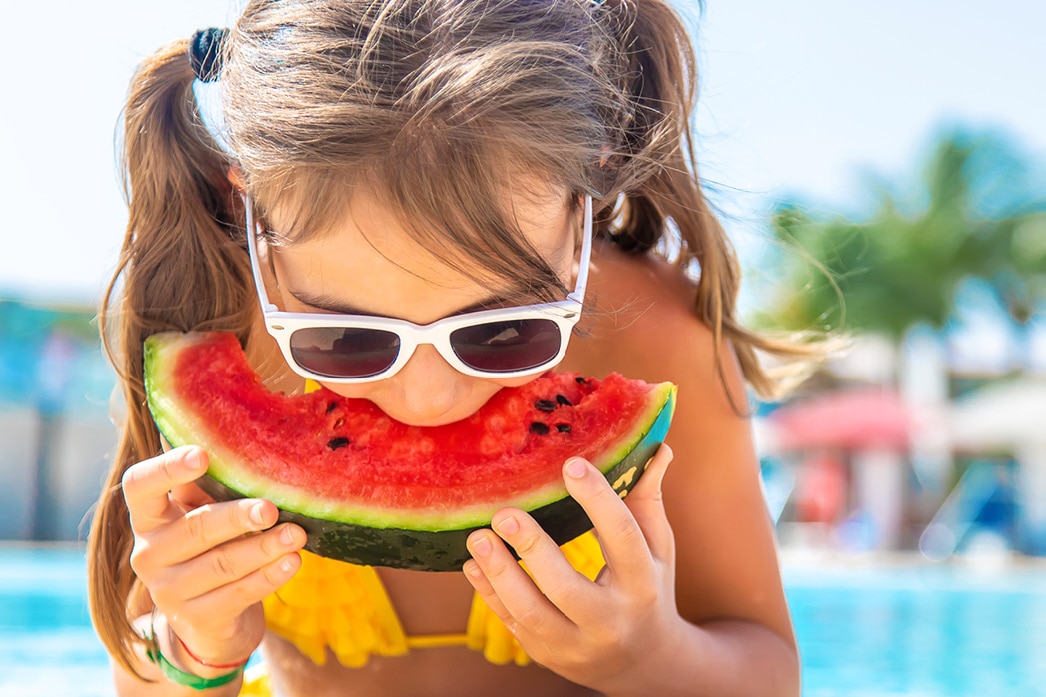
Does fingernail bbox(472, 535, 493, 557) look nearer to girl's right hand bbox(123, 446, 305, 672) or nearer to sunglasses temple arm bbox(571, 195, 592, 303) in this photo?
girl's right hand bbox(123, 446, 305, 672)

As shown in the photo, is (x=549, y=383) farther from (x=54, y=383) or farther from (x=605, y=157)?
(x=54, y=383)

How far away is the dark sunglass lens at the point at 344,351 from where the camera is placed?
1.69 m

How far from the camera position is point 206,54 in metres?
2.11

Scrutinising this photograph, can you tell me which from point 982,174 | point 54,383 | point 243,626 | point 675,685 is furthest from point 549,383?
point 982,174

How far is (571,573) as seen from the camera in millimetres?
1688

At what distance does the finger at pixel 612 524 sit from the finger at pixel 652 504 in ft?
0.29

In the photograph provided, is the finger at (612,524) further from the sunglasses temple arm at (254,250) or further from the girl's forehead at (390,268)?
the sunglasses temple arm at (254,250)

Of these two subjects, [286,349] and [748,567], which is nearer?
[286,349]

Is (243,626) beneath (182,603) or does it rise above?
beneath

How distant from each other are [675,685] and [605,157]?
42.1 inches

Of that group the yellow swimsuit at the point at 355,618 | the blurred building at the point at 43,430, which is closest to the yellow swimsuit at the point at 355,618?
the yellow swimsuit at the point at 355,618

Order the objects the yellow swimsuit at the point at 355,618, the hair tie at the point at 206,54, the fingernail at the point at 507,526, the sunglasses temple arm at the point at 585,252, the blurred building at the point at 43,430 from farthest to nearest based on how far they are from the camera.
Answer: the blurred building at the point at 43,430
the yellow swimsuit at the point at 355,618
the hair tie at the point at 206,54
the sunglasses temple arm at the point at 585,252
the fingernail at the point at 507,526

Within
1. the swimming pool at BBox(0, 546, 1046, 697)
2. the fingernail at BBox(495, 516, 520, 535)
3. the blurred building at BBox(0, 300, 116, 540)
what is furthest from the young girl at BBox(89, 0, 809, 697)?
the blurred building at BBox(0, 300, 116, 540)

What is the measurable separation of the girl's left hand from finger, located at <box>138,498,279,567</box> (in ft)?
1.18
